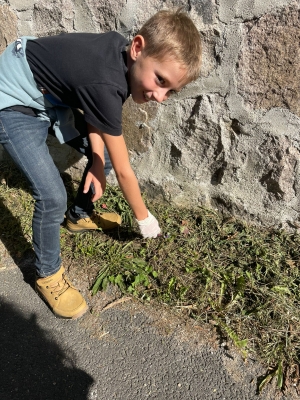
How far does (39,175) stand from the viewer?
1607 mm

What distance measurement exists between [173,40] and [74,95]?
468 mm

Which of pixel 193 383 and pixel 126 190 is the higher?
pixel 126 190

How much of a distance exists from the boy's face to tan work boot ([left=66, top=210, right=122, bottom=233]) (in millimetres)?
958

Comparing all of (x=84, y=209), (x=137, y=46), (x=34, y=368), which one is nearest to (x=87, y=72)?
(x=137, y=46)

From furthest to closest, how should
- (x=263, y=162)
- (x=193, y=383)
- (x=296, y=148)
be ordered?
(x=263, y=162) < (x=296, y=148) < (x=193, y=383)

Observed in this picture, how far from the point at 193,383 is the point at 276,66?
1482mm

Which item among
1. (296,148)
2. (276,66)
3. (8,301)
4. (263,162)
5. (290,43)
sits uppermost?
(290,43)

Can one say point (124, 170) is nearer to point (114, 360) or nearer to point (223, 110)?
point (223, 110)

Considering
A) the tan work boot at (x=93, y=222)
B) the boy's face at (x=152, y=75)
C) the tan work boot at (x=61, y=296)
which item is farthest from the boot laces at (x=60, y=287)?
the boy's face at (x=152, y=75)

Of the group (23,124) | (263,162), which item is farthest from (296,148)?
(23,124)

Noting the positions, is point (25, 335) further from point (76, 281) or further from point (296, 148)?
point (296, 148)

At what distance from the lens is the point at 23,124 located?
1628 millimetres

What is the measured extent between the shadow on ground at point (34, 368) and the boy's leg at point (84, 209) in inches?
25.6

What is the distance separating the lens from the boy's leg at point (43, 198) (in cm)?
160
